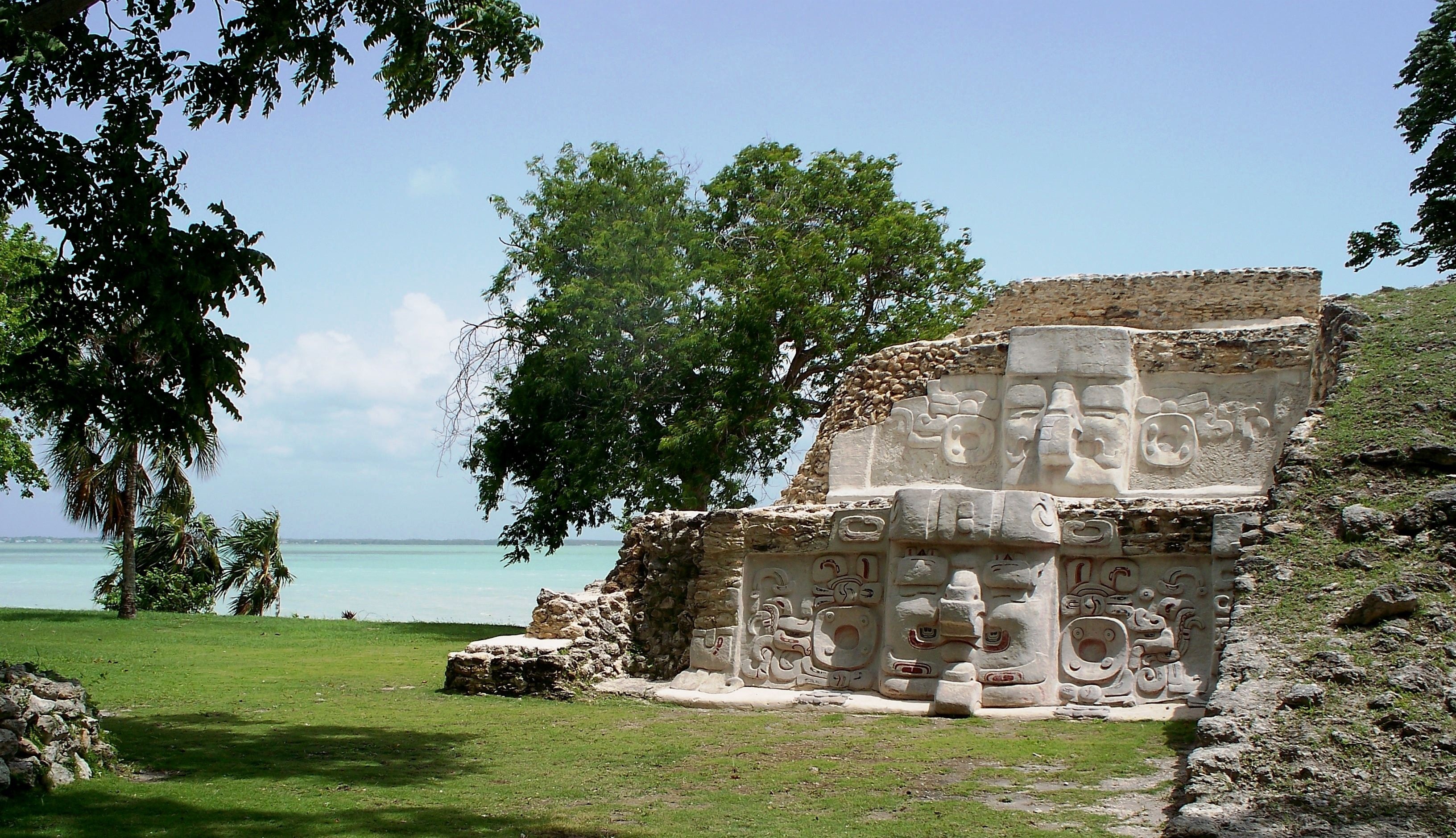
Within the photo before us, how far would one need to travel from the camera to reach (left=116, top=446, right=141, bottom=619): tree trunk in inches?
771

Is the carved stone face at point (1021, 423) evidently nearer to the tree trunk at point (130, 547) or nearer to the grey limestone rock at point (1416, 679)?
the grey limestone rock at point (1416, 679)

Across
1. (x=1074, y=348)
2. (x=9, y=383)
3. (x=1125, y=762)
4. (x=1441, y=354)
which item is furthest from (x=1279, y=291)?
(x=9, y=383)

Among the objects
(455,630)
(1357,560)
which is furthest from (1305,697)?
(455,630)

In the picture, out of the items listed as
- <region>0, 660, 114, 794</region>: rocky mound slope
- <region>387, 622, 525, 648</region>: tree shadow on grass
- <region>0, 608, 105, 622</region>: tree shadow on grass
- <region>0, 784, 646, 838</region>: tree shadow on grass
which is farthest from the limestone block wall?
<region>0, 608, 105, 622</region>: tree shadow on grass

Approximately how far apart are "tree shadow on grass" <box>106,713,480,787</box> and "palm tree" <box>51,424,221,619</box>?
34.9ft

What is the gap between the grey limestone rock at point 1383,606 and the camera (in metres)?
6.70

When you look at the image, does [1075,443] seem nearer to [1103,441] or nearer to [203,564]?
[1103,441]

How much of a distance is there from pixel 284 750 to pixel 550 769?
78.4 inches

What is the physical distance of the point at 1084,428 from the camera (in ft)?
44.8

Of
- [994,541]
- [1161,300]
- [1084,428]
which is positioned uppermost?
[1161,300]

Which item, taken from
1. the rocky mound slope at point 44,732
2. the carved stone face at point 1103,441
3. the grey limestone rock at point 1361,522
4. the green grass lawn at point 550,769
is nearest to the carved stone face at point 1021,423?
the carved stone face at point 1103,441

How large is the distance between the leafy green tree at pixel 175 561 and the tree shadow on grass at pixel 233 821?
59.0 ft

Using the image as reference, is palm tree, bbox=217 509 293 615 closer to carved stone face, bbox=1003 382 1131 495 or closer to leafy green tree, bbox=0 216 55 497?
leafy green tree, bbox=0 216 55 497

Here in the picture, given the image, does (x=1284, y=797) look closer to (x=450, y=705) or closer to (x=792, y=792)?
(x=792, y=792)
